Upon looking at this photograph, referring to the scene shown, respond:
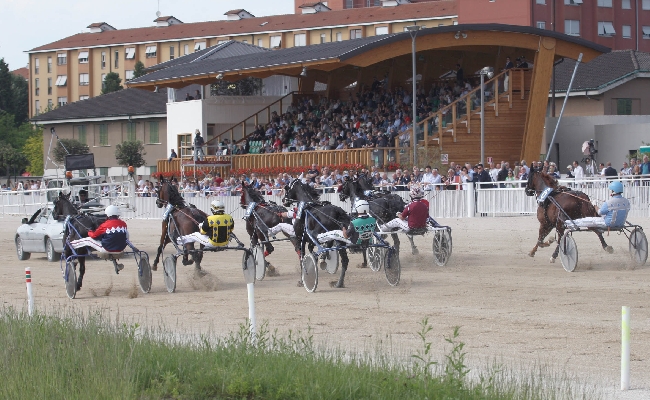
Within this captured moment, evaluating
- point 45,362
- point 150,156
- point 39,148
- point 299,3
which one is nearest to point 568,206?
point 45,362

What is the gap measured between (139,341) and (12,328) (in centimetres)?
156

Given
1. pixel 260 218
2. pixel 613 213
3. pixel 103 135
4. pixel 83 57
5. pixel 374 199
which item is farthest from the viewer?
pixel 83 57

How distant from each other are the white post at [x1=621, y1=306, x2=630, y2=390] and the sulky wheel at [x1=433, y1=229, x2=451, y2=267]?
11532 millimetres

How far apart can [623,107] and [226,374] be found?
4192cm

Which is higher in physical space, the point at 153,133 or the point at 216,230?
the point at 153,133

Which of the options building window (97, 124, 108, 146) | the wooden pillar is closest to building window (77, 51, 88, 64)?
building window (97, 124, 108, 146)

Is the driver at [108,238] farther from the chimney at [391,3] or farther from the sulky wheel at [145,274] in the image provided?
the chimney at [391,3]

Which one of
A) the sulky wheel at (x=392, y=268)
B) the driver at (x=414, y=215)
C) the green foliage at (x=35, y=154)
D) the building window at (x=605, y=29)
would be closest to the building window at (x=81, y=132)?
the green foliage at (x=35, y=154)

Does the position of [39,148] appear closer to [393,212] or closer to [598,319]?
[393,212]

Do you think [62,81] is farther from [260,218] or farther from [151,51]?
[260,218]

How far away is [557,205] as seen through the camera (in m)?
19.4

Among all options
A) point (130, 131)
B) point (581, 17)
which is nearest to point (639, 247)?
point (130, 131)

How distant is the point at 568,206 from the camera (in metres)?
19.4

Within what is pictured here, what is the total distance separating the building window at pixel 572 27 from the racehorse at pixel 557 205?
5125 cm
